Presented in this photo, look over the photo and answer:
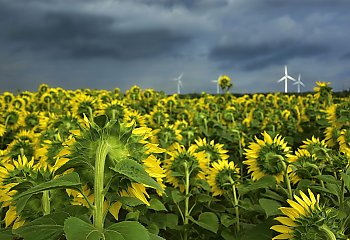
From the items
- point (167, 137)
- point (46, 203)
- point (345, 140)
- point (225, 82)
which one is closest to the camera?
point (46, 203)

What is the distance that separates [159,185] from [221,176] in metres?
1.78

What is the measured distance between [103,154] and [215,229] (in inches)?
59.0

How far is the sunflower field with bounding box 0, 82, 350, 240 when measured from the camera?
43.9 inches

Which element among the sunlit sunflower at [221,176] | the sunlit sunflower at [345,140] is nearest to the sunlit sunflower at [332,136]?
the sunlit sunflower at [345,140]

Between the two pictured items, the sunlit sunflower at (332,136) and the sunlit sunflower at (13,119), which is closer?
the sunlit sunflower at (332,136)

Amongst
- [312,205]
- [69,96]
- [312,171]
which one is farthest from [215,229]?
[69,96]

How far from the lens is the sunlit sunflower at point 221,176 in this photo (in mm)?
2787

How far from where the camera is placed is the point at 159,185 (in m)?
1.05

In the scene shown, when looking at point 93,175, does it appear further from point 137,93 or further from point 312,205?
point 137,93

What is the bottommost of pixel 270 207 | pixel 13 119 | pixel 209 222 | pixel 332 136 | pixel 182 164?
pixel 209 222

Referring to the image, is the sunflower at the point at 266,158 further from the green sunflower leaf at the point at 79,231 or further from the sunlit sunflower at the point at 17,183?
the green sunflower leaf at the point at 79,231

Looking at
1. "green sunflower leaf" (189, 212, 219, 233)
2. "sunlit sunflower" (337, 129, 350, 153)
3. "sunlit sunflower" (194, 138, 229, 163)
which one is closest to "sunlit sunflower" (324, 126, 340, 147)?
"sunlit sunflower" (337, 129, 350, 153)

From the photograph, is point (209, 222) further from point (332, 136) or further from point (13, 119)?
point (13, 119)

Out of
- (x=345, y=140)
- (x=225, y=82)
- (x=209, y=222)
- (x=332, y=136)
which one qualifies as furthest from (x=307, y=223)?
(x=225, y=82)
